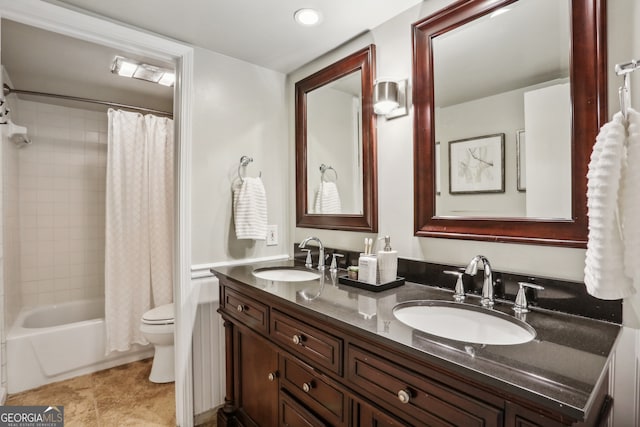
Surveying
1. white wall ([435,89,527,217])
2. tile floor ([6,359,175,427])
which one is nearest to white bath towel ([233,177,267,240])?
white wall ([435,89,527,217])

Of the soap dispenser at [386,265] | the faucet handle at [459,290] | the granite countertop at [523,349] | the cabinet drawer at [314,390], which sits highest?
the soap dispenser at [386,265]

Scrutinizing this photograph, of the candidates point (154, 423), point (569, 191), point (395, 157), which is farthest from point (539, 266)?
point (154, 423)

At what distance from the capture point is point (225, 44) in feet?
6.04

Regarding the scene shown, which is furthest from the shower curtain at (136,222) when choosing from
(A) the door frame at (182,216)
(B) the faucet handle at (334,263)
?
(B) the faucet handle at (334,263)

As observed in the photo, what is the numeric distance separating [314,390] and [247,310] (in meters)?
0.51

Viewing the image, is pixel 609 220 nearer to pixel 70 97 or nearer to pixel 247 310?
pixel 247 310

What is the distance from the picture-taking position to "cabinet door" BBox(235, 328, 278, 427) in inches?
54.3

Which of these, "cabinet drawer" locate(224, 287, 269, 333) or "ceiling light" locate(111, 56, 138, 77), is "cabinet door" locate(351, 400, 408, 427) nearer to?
"cabinet drawer" locate(224, 287, 269, 333)

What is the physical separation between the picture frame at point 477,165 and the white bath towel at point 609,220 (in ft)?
1.31

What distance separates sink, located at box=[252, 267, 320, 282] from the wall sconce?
935mm

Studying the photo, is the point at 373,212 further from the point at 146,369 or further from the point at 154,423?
the point at 146,369

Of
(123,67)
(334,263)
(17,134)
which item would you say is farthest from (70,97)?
(334,263)

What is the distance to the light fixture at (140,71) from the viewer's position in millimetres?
2156

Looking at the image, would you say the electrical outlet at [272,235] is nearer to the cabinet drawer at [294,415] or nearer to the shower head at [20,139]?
the cabinet drawer at [294,415]
